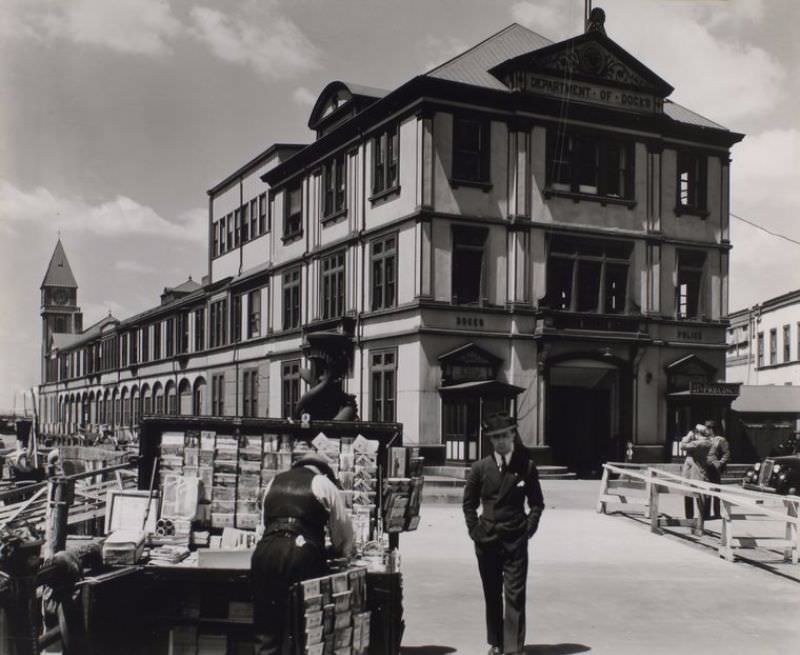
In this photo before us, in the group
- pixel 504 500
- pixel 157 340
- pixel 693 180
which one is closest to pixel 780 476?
pixel 693 180

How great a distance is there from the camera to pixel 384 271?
96.9ft

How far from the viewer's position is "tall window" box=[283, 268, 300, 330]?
3659cm

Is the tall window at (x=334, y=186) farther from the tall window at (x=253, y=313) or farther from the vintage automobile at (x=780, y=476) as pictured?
the vintage automobile at (x=780, y=476)

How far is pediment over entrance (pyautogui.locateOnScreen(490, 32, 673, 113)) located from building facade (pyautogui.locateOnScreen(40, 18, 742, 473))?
6 centimetres

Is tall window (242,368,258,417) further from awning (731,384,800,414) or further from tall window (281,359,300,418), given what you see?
awning (731,384,800,414)

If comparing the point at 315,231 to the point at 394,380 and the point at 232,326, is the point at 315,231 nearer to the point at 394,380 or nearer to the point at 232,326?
the point at 394,380

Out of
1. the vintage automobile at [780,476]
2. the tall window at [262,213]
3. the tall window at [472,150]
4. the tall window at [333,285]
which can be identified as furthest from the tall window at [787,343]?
the tall window at [262,213]

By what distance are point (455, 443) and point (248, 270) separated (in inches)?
732

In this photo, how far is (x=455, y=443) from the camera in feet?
90.3

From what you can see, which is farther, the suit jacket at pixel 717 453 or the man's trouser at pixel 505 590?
the suit jacket at pixel 717 453

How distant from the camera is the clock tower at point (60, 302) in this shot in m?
128

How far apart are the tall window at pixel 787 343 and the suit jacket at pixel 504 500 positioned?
4370 cm

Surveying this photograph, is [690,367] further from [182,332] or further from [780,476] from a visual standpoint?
[182,332]

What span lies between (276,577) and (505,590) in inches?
91.1
